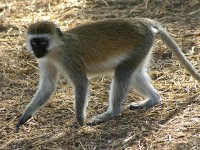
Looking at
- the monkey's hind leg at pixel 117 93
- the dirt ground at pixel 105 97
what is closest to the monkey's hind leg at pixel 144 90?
the dirt ground at pixel 105 97

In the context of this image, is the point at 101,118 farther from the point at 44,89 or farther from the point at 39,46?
the point at 39,46

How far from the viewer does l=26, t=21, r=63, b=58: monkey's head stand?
22.7 ft

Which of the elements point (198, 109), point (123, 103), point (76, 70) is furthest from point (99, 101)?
point (198, 109)

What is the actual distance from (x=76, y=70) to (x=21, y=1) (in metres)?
5.81

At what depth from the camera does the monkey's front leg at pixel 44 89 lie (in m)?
7.24

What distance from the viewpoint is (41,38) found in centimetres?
696

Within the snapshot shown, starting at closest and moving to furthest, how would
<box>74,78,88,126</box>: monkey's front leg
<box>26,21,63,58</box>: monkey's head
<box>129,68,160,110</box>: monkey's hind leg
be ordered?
1. <box>26,21,63,58</box>: monkey's head
2. <box>74,78,88,126</box>: monkey's front leg
3. <box>129,68,160,110</box>: monkey's hind leg

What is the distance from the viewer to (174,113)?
24.0 ft

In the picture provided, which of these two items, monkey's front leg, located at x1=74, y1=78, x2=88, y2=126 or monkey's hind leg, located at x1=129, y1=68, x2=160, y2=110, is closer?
monkey's front leg, located at x1=74, y1=78, x2=88, y2=126

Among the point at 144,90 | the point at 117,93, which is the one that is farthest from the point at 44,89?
the point at 144,90

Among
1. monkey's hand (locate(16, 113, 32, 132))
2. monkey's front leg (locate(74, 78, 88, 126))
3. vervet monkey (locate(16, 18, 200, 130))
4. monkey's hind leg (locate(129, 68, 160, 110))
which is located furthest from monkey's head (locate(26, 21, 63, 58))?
monkey's hind leg (locate(129, 68, 160, 110))

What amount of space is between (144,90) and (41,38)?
175cm

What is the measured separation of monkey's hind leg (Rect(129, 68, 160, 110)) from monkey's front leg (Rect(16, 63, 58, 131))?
45.2 inches

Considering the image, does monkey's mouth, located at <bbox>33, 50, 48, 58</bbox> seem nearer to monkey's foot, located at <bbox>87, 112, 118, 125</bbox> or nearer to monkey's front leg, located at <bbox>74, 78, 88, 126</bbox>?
monkey's front leg, located at <bbox>74, 78, 88, 126</bbox>
